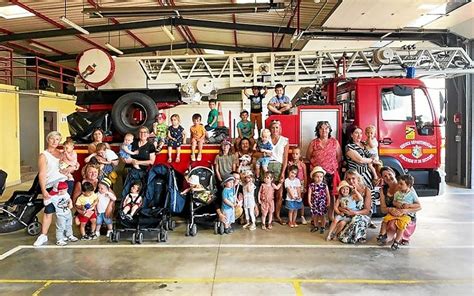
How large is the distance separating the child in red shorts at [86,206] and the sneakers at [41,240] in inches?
19.3

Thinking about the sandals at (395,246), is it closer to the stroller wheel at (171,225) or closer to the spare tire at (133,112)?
the stroller wheel at (171,225)

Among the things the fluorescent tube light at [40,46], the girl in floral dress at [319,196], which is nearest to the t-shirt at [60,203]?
the girl in floral dress at [319,196]

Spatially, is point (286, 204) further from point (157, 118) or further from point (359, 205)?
point (157, 118)

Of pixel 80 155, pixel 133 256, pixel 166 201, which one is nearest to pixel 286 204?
pixel 166 201

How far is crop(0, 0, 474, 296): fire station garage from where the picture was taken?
4.55m

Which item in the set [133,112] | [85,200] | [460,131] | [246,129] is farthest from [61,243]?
[460,131]

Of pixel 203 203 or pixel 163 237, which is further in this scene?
pixel 203 203

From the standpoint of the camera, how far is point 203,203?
245 inches

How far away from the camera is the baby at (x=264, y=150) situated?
651cm

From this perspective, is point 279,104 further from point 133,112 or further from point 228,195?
point 133,112

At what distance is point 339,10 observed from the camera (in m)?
9.48

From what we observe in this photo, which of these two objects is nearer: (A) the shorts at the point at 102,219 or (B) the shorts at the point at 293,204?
(A) the shorts at the point at 102,219

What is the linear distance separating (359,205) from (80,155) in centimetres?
477

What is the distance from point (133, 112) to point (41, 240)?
301 cm
